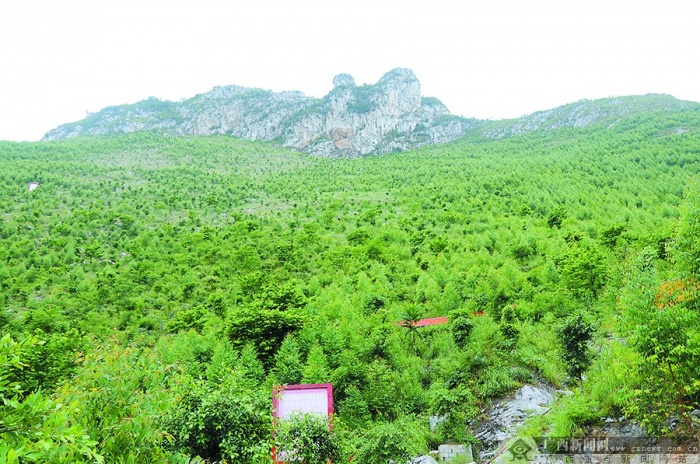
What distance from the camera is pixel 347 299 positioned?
18984 millimetres

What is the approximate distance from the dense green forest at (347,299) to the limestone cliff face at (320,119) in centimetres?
5507

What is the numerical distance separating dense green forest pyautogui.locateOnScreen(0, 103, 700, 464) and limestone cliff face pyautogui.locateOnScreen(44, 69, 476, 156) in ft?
181

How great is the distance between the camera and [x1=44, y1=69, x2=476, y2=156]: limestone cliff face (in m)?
105

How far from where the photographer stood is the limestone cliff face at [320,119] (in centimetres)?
10512

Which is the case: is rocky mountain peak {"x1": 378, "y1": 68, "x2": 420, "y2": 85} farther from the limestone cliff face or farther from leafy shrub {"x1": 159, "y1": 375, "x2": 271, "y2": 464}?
leafy shrub {"x1": 159, "y1": 375, "x2": 271, "y2": 464}

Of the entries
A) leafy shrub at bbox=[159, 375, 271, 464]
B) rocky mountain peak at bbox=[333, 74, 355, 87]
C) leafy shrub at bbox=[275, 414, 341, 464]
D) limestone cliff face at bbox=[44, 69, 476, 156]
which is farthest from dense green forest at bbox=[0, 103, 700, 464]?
rocky mountain peak at bbox=[333, 74, 355, 87]

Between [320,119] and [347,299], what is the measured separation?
94.5 metres

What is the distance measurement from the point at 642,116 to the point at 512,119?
35810 millimetres

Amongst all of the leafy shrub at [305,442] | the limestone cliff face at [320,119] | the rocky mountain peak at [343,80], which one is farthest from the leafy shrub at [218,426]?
the rocky mountain peak at [343,80]

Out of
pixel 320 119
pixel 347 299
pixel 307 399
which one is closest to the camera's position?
pixel 307 399

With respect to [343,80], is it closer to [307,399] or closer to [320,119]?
[320,119]

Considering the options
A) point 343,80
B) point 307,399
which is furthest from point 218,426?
point 343,80

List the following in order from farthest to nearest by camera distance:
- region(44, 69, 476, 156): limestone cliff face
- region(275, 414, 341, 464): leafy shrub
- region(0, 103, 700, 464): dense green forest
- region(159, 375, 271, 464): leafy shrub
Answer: region(44, 69, 476, 156): limestone cliff face → region(275, 414, 341, 464): leafy shrub → region(159, 375, 271, 464): leafy shrub → region(0, 103, 700, 464): dense green forest

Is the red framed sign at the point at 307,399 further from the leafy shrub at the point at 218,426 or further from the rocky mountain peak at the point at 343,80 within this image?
the rocky mountain peak at the point at 343,80
